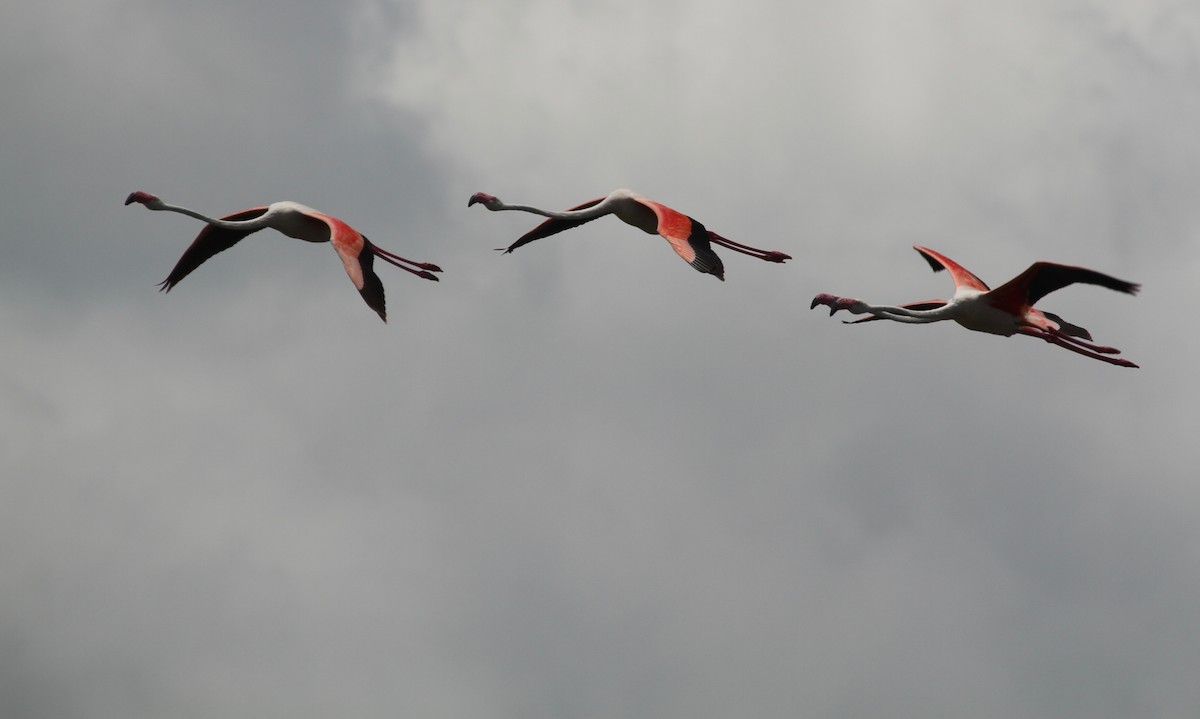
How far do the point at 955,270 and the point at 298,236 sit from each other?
1104 centimetres

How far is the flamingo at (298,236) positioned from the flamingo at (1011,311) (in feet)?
21.9

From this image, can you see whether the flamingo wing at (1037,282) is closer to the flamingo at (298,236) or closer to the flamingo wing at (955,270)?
the flamingo wing at (955,270)

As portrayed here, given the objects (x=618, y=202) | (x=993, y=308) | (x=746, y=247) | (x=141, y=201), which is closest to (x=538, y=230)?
(x=618, y=202)

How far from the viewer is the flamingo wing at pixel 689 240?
29.3 m

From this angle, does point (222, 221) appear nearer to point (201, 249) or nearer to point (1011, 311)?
point (201, 249)

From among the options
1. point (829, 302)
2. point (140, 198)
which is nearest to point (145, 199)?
point (140, 198)

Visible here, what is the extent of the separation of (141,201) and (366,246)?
5.02 meters

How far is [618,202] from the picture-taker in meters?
33.0

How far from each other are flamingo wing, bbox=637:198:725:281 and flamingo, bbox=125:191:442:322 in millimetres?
3813

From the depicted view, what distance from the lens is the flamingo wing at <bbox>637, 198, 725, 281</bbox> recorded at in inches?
1154

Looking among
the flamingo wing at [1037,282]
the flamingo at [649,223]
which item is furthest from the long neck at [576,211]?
the flamingo wing at [1037,282]

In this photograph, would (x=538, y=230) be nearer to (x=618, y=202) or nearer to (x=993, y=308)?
(x=618, y=202)

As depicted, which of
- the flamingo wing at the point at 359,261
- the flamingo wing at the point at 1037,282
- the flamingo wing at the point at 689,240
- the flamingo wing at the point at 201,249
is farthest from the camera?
the flamingo wing at the point at 201,249

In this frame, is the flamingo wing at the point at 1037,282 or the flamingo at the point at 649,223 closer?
the flamingo wing at the point at 1037,282
